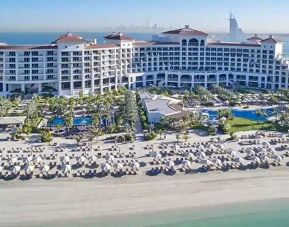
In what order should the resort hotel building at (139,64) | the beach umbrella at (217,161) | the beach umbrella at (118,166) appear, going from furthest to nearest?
the resort hotel building at (139,64) → the beach umbrella at (217,161) → the beach umbrella at (118,166)

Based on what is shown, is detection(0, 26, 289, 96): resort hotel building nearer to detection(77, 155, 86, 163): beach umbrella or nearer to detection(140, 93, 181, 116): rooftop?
detection(140, 93, 181, 116): rooftop

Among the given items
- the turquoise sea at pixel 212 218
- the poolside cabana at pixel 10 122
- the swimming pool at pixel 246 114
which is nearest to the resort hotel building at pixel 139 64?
the swimming pool at pixel 246 114

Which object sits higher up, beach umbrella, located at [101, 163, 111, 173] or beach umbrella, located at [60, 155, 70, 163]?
beach umbrella, located at [60, 155, 70, 163]

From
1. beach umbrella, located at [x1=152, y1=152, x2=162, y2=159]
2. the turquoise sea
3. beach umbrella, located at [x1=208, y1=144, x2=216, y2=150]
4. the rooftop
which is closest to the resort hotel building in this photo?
the rooftop

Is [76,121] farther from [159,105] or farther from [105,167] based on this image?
[105,167]

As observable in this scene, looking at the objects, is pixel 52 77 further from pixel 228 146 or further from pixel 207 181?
pixel 207 181

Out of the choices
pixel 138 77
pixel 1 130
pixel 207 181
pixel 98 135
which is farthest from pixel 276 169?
pixel 138 77

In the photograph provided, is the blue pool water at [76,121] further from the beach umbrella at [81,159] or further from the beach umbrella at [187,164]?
the beach umbrella at [187,164]
